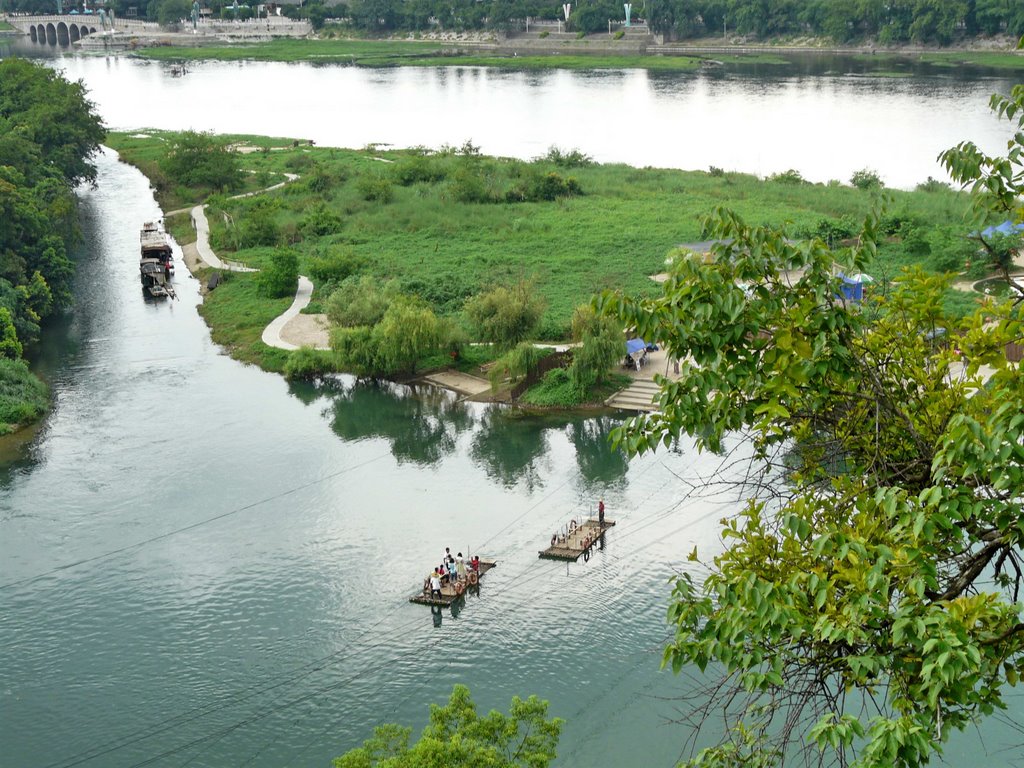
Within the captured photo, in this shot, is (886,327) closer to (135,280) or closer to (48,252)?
(48,252)

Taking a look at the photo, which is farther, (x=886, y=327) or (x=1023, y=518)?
(x=886, y=327)

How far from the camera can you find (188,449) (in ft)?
127

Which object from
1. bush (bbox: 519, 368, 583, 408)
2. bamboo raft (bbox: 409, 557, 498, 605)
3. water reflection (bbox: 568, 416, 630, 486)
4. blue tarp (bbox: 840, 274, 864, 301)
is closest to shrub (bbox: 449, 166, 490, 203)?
bush (bbox: 519, 368, 583, 408)

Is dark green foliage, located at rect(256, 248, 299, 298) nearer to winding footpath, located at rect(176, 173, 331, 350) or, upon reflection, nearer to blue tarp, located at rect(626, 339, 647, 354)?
winding footpath, located at rect(176, 173, 331, 350)

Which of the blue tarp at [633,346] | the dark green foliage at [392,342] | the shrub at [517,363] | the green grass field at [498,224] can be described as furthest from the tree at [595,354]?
the dark green foliage at [392,342]

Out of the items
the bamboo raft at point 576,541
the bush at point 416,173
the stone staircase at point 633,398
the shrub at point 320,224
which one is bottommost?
the bamboo raft at point 576,541

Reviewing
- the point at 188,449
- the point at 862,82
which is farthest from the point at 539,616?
the point at 862,82

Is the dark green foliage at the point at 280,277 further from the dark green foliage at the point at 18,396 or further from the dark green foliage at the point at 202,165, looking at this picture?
the dark green foliage at the point at 202,165

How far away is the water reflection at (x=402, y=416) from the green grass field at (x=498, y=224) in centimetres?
427

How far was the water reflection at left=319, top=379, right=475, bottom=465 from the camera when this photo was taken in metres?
39.5

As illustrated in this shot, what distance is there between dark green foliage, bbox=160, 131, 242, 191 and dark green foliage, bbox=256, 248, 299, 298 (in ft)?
75.3

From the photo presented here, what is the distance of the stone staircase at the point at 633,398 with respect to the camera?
41125 mm

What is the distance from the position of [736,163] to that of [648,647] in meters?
61.1

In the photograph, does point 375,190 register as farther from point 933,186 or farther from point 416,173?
point 933,186
